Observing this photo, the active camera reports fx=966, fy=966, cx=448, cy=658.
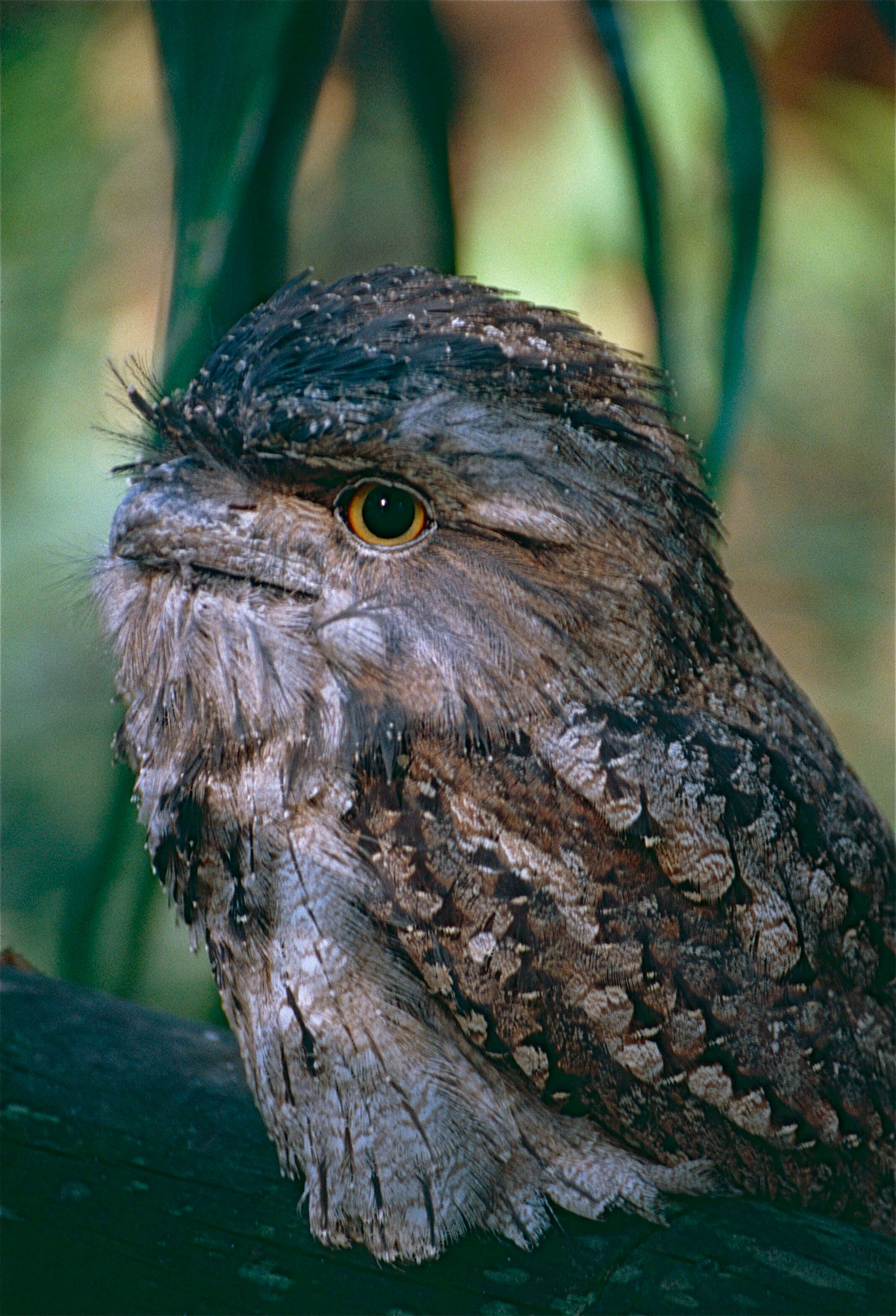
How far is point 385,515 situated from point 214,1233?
3.79 ft

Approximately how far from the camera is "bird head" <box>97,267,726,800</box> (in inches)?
51.8

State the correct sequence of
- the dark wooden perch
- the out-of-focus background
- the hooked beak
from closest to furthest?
the dark wooden perch → the hooked beak → the out-of-focus background

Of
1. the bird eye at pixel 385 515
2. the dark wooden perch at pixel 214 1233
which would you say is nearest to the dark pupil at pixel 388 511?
the bird eye at pixel 385 515

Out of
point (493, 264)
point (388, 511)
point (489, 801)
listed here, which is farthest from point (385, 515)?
point (493, 264)

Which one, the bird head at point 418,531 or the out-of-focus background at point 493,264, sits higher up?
the out-of-focus background at point 493,264

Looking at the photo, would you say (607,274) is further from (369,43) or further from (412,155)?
(369,43)

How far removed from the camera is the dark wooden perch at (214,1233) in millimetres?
1242

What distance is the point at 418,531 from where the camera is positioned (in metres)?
1.35

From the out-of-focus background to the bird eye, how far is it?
109 cm

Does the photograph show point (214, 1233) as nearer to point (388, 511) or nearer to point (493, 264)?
point (388, 511)

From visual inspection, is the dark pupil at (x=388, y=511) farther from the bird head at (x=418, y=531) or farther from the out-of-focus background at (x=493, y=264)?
the out-of-focus background at (x=493, y=264)

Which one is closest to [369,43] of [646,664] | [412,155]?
[412,155]

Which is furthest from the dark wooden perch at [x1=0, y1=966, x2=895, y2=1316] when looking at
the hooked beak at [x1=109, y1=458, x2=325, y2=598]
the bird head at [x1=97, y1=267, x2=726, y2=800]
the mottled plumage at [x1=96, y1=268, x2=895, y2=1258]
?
the hooked beak at [x1=109, y1=458, x2=325, y2=598]

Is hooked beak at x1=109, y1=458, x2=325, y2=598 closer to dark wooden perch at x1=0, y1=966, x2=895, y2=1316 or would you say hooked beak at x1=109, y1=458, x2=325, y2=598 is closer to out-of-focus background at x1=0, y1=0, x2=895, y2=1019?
out-of-focus background at x1=0, y1=0, x2=895, y2=1019
